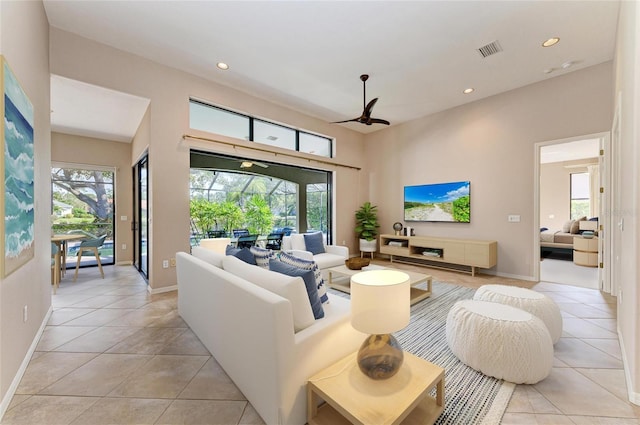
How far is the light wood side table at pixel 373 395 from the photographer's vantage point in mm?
1185

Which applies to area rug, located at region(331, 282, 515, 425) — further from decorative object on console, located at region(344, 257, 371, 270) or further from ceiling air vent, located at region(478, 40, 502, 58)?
ceiling air vent, located at region(478, 40, 502, 58)

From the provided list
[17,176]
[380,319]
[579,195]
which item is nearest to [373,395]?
[380,319]

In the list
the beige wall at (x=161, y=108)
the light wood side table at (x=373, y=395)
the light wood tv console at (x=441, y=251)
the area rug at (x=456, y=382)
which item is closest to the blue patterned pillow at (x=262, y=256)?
the light wood side table at (x=373, y=395)

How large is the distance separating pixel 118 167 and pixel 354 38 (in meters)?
5.80

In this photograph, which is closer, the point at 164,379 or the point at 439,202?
the point at 164,379

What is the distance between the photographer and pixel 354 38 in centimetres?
316

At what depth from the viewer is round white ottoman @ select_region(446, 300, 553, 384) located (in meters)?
1.77

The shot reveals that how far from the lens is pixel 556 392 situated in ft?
5.66

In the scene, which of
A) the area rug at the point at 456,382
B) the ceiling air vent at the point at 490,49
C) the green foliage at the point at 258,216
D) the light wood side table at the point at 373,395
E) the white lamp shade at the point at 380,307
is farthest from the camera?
the green foliage at the point at 258,216

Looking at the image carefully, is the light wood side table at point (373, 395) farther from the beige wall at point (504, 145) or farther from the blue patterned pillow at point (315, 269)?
the beige wall at point (504, 145)

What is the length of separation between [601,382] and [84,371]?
376 cm

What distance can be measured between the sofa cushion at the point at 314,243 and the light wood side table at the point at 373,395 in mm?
3248

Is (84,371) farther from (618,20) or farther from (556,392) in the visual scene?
(618,20)

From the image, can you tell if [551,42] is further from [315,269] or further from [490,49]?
[315,269]
